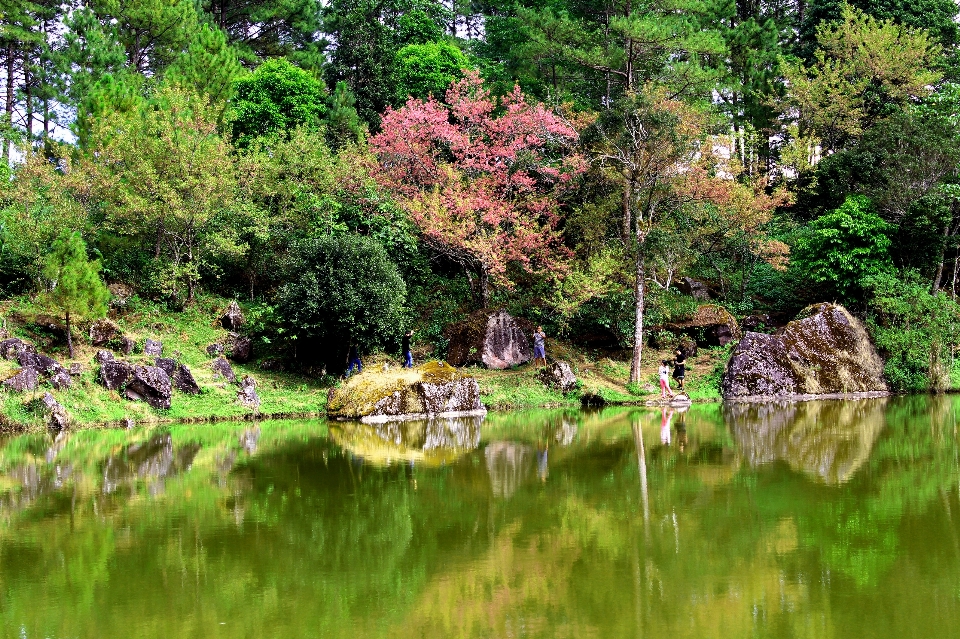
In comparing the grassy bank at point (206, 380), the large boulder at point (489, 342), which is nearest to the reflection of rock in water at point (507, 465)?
the grassy bank at point (206, 380)

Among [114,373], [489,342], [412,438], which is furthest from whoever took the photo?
[489,342]

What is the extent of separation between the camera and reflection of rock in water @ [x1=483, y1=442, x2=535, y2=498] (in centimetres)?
1216

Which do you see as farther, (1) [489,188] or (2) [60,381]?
(1) [489,188]

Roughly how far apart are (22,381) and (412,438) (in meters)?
10.1

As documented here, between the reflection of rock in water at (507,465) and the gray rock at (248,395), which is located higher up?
the gray rock at (248,395)

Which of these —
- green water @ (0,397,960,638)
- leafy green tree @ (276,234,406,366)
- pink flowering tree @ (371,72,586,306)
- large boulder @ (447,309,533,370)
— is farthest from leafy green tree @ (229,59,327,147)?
green water @ (0,397,960,638)

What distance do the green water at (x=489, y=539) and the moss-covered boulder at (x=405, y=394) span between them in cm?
523

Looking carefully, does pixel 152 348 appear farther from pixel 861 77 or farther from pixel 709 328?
pixel 861 77

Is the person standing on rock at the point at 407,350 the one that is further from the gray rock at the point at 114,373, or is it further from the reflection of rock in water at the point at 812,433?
the reflection of rock in water at the point at 812,433

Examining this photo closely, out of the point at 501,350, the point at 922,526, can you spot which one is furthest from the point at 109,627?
the point at 501,350

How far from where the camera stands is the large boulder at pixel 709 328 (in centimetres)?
2983

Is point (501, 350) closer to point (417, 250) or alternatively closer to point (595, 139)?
point (417, 250)

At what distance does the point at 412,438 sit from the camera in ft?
60.2


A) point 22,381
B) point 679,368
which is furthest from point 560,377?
point 22,381
